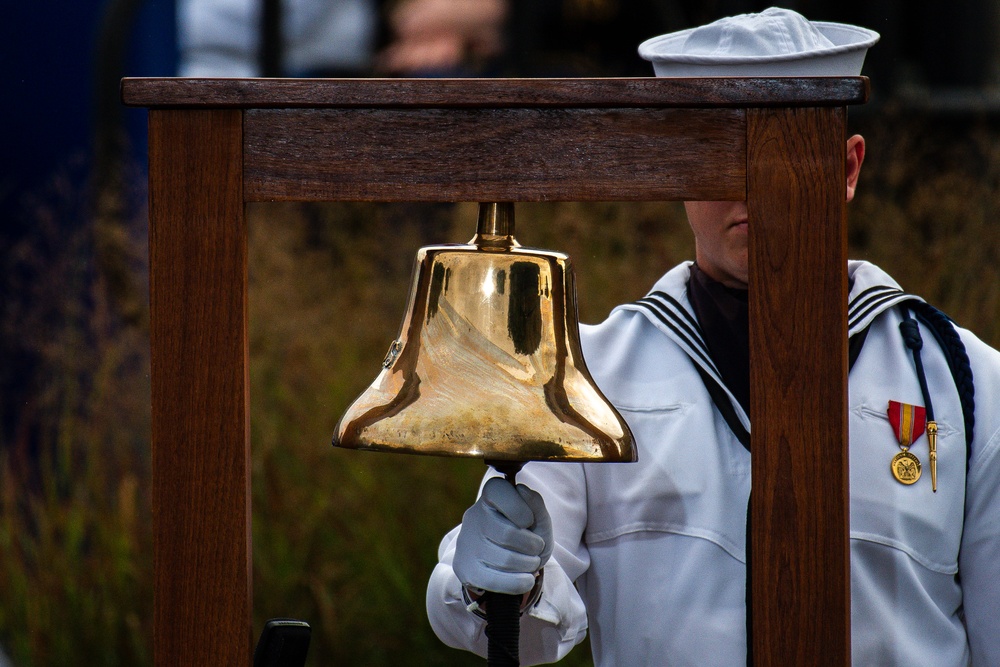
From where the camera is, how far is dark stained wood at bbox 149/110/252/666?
47.6 inches

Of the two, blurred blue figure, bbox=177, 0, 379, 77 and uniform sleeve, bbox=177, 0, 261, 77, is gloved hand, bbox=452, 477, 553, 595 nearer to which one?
blurred blue figure, bbox=177, 0, 379, 77

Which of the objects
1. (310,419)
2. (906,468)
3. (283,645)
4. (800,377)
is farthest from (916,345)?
(310,419)

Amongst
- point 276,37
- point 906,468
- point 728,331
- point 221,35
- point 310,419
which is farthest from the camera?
point 221,35

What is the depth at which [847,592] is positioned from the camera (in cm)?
121

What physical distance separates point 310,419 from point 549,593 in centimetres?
170

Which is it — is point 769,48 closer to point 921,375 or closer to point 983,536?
point 921,375

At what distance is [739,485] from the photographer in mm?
1706

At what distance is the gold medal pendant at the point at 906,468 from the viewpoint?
5.46 ft

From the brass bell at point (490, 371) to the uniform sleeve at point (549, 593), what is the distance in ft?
1.16

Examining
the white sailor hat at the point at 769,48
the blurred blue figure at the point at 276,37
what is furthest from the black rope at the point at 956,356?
the blurred blue figure at the point at 276,37

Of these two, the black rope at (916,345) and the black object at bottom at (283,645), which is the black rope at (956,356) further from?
the black object at bottom at (283,645)

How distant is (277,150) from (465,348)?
28cm


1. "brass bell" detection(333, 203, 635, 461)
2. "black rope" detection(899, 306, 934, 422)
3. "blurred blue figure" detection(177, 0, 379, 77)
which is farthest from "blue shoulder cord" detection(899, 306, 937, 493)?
"blurred blue figure" detection(177, 0, 379, 77)

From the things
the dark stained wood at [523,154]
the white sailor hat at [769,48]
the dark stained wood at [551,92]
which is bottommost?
the dark stained wood at [523,154]
